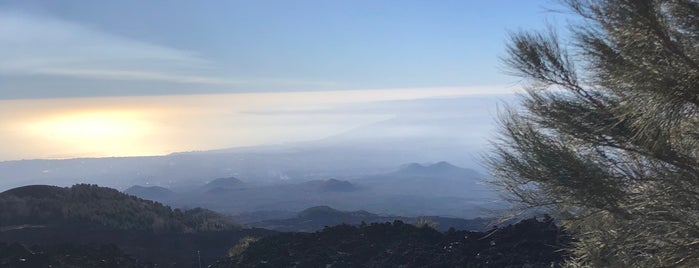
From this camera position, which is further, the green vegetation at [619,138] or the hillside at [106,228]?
the hillside at [106,228]

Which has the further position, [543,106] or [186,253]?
[186,253]

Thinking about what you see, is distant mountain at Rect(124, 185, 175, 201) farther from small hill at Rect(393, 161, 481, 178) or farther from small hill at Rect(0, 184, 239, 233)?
small hill at Rect(393, 161, 481, 178)

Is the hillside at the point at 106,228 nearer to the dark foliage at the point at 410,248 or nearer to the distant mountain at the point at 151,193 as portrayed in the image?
the dark foliage at the point at 410,248

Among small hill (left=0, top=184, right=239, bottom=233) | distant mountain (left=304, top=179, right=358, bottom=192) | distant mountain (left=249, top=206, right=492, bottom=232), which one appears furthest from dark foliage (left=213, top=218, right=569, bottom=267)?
distant mountain (left=304, top=179, right=358, bottom=192)

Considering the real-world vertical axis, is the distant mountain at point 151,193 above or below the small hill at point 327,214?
below

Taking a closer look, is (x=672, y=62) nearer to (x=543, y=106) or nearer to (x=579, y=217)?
(x=543, y=106)

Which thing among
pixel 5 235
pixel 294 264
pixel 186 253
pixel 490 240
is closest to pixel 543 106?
pixel 490 240

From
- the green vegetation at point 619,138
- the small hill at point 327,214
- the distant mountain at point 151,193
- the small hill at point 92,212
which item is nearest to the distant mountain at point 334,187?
the distant mountain at point 151,193
